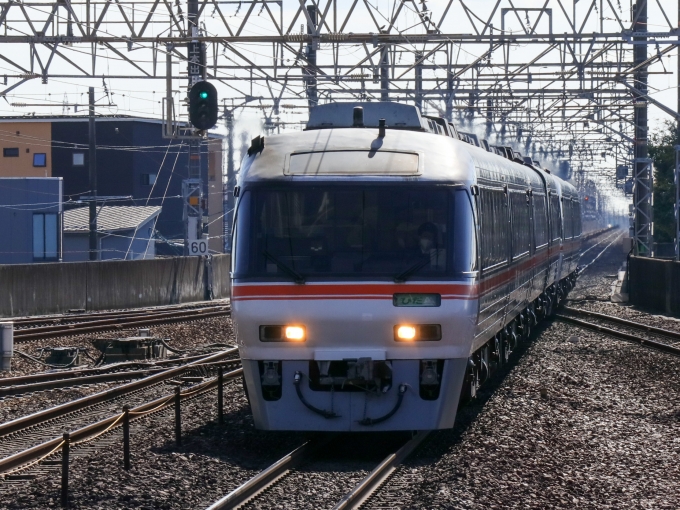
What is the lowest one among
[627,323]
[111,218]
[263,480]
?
[627,323]

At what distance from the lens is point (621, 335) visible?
20641mm

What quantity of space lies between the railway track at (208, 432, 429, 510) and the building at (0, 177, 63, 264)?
4073 centimetres

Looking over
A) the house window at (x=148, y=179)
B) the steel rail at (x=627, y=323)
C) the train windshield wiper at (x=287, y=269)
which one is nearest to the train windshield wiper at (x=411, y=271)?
the train windshield wiper at (x=287, y=269)

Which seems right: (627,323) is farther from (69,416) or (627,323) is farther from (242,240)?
(242,240)

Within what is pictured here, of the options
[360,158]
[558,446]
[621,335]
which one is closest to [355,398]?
[558,446]

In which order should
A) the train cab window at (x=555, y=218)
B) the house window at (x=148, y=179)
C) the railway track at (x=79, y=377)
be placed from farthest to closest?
the house window at (x=148, y=179) < the train cab window at (x=555, y=218) < the railway track at (x=79, y=377)

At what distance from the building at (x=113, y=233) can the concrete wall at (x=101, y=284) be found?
17.7m

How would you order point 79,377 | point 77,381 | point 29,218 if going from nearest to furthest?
1. point 77,381
2. point 79,377
3. point 29,218

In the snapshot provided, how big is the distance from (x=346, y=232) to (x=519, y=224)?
5.73 metres

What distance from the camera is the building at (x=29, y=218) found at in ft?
160

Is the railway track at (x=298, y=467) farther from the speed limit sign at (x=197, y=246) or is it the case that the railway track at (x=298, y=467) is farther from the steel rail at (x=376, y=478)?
the speed limit sign at (x=197, y=246)

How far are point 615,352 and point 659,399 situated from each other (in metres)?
5.37

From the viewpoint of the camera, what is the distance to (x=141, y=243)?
185 feet

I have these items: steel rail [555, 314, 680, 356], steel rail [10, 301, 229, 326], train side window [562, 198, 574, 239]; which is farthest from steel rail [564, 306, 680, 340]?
steel rail [10, 301, 229, 326]
